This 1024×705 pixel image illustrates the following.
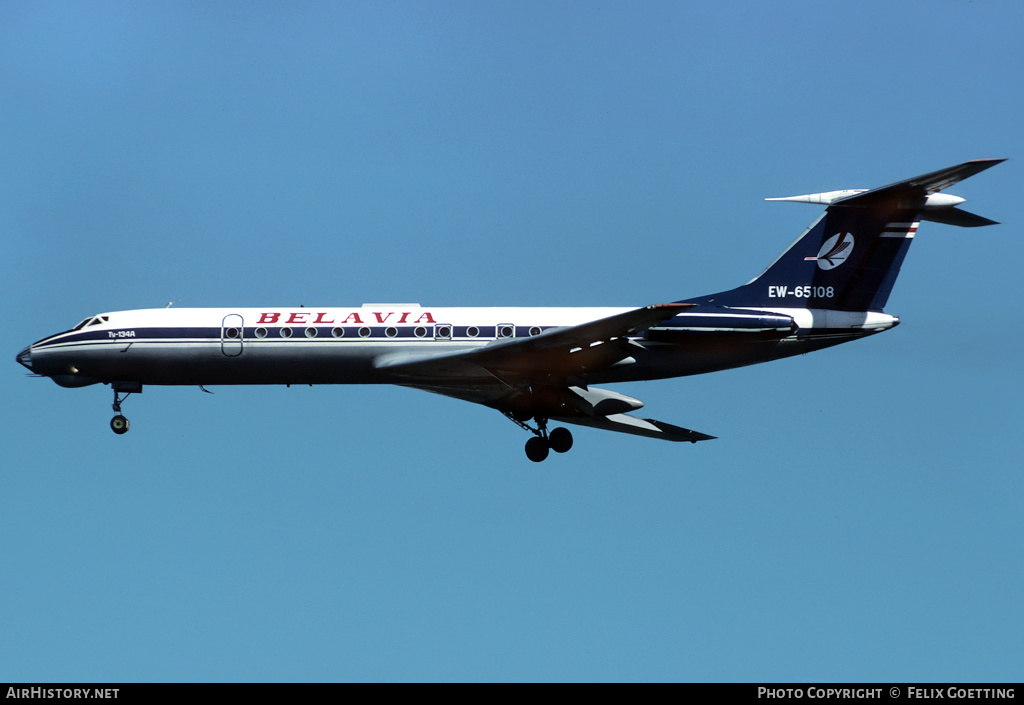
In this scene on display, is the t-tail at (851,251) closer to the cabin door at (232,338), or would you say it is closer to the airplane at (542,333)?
the airplane at (542,333)

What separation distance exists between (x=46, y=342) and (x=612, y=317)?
15.9 metres

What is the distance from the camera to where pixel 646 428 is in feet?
116

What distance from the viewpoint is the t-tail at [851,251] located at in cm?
3166

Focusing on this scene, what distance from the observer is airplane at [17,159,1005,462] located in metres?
31.3

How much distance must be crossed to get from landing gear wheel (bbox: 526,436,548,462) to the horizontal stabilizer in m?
1.72

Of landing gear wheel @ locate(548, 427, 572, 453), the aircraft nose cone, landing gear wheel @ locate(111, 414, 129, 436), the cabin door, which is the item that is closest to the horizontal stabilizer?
landing gear wheel @ locate(548, 427, 572, 453)

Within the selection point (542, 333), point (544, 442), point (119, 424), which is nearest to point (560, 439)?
point (544, 442)

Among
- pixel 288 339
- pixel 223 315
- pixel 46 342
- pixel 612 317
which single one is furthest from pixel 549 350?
pixel 46 342

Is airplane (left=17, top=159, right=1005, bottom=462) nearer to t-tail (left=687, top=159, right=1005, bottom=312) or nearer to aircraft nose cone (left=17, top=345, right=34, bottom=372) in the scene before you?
t-tail (left=687, top=159, right=1005, bottom=312)

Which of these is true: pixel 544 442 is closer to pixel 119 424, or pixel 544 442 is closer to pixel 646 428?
pixel 646 428

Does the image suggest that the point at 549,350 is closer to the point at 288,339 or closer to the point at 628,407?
the point at 628,407

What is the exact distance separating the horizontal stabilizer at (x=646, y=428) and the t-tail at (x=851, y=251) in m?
4.46
